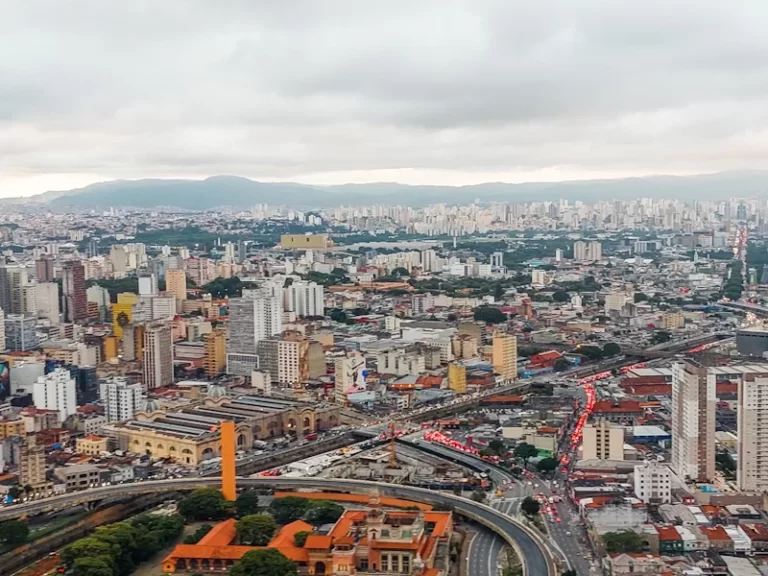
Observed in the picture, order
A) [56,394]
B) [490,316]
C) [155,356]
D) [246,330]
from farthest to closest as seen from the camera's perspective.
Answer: [490,316], [246,330], [155,356], [56,394]

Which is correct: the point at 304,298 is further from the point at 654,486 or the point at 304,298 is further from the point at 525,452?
the point at 654,486

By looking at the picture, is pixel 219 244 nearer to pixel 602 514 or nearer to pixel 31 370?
pixel 31 370

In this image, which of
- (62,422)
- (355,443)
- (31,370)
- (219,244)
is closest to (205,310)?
(31,370)

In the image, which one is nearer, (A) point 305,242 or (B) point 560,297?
(B) point 560,297

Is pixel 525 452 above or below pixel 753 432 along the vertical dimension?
below

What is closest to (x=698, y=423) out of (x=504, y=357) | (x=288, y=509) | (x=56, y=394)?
(x=288, y=509)

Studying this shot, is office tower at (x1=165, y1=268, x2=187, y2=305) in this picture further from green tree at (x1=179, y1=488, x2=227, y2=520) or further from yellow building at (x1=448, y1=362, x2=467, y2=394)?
green tree at (x1=179, y1=488, x2=227, y2=520)
